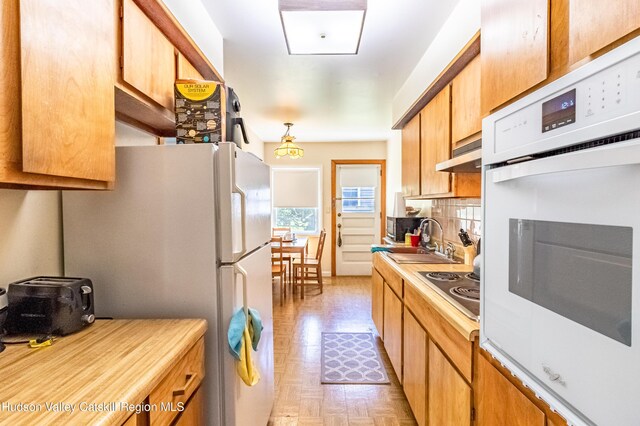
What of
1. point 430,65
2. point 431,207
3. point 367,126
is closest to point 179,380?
point 430,65

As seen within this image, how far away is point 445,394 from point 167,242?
133cm

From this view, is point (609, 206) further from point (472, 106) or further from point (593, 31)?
point (472, 106)

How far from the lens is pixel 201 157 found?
1.24m

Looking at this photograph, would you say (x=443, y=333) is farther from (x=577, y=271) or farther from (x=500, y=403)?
(x=577, y=271)

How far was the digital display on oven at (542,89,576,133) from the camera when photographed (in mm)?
636

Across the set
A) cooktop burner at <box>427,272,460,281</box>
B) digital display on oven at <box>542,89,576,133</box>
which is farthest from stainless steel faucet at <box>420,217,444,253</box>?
digital display on oven at <box>542,89,576,133</box>

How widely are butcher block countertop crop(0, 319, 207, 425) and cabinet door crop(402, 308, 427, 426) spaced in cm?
117

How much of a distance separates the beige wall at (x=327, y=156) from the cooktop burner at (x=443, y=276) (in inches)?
154

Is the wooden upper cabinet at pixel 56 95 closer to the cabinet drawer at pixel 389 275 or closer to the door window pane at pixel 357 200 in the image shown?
the cabinet drawer at pixel 389 275

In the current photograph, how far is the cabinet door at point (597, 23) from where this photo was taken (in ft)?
1.81

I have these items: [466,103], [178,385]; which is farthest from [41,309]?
[466,103]

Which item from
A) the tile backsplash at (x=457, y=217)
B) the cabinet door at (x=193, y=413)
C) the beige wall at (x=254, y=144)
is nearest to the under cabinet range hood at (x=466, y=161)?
the tile backsplash at (x=457, y=217)

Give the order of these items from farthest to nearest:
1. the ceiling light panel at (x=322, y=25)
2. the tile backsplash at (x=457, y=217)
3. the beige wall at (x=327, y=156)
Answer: the beige wall at (x=327, y=156)
the tile backsplash at (x=457, y=217)
the ceiling light panel at (x=322, y=25)

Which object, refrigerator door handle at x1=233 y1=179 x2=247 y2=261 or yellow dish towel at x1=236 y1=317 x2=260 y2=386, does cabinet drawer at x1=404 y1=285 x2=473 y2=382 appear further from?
refrigerator door handle at x1=233 y1=179 x2=247 y2=261
